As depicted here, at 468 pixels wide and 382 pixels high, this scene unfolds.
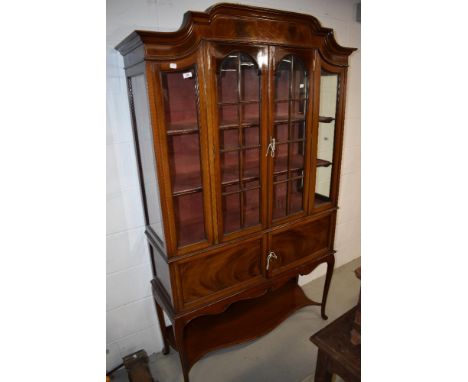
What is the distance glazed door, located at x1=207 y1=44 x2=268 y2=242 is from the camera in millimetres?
1374

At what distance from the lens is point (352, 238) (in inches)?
121

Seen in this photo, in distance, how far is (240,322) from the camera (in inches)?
84.7

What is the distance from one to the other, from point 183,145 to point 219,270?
2.34 ft

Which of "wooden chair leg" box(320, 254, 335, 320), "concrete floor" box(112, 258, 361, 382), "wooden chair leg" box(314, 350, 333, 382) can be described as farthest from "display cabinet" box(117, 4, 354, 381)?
"wooden chair leg" box(314, 350, 333, 382)

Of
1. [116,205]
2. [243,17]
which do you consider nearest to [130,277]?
[116,205]

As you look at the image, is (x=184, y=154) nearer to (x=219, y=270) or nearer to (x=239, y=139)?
(x=239, y=139)

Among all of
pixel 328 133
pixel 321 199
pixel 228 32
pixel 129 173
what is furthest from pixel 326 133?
pixel 129 173

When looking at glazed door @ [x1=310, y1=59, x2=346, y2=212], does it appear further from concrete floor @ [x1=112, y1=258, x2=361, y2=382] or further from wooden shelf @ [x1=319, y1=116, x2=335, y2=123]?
concrete floor @ [x1=112, y1=258, x2=361, y2=382]

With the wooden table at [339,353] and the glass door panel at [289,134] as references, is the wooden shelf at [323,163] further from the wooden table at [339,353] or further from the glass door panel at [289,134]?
the wooden table at [339,353]

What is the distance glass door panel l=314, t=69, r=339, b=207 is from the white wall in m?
0.61
